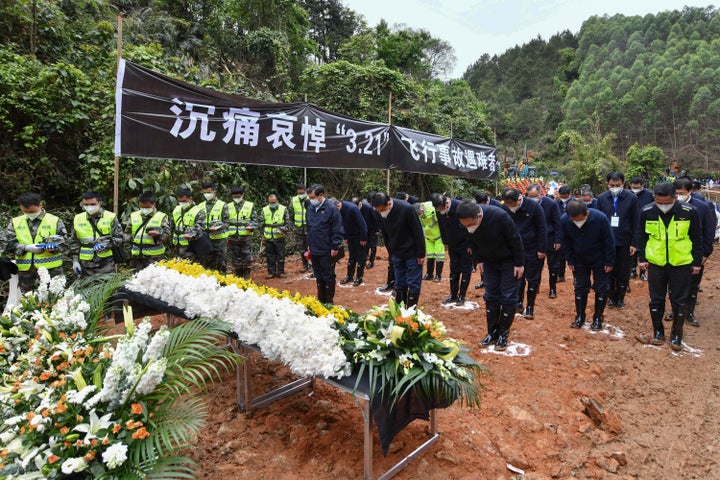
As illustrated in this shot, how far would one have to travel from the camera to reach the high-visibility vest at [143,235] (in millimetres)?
5625

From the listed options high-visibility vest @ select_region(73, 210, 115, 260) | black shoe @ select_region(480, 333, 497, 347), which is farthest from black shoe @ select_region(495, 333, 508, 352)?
high-visibility vest @ select_region(73, 210, 115, 260)

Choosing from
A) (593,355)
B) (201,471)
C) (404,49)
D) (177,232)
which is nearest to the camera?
(201,471)

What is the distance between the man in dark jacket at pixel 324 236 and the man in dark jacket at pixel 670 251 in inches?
151

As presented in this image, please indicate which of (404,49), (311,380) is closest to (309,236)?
(311,380)

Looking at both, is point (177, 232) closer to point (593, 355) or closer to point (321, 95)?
point (593, 355)

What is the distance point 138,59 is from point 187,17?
775 centimetres

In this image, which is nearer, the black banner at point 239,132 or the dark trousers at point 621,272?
the black banner at point 239,132

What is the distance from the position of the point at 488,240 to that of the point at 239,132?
3857 mm

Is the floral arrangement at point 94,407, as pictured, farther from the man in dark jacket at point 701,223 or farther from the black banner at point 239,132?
the man in dark jacket at point 701,223

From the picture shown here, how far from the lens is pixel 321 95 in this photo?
1266cm

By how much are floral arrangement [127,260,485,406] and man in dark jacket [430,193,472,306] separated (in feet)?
11.9

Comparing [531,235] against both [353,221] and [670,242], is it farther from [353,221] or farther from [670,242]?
[353,221]

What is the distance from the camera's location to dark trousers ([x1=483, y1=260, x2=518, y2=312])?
434 centimetres

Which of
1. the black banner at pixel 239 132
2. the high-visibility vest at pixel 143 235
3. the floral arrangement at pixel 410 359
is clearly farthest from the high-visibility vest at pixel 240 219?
the floral arrangement at pixel 410 359
